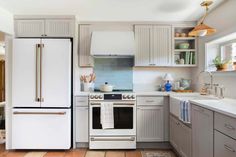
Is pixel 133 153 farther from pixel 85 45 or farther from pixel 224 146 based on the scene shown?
pixel 85 45

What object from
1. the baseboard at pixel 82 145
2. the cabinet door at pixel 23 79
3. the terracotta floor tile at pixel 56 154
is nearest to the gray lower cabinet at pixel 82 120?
the baseboard at pixel 82 145

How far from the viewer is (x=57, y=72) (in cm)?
336

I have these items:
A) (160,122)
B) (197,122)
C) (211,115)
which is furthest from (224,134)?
(160,122)

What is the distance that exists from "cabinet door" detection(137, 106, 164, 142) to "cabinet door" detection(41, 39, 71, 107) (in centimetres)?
131

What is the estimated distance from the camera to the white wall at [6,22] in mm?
3187

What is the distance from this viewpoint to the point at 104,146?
11.3 feet

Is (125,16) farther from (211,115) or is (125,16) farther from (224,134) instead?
(224,134)

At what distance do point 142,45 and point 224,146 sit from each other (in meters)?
2.51

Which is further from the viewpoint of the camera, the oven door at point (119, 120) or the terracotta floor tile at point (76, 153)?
the oven door at point (119, 120)

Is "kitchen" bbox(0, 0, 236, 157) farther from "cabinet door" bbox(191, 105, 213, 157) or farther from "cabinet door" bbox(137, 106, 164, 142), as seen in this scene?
"cabinet door" bbox(191, 105, 213, 157)

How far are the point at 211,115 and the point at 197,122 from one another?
39 centimetres

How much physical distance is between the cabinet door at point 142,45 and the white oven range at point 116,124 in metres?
0.78

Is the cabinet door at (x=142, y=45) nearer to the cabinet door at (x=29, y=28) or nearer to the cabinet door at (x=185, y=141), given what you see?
the cabinet door at (x=185, y=141)

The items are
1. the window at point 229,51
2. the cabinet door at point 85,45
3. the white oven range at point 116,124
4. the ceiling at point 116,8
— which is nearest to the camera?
the ceiling at point 116,8
